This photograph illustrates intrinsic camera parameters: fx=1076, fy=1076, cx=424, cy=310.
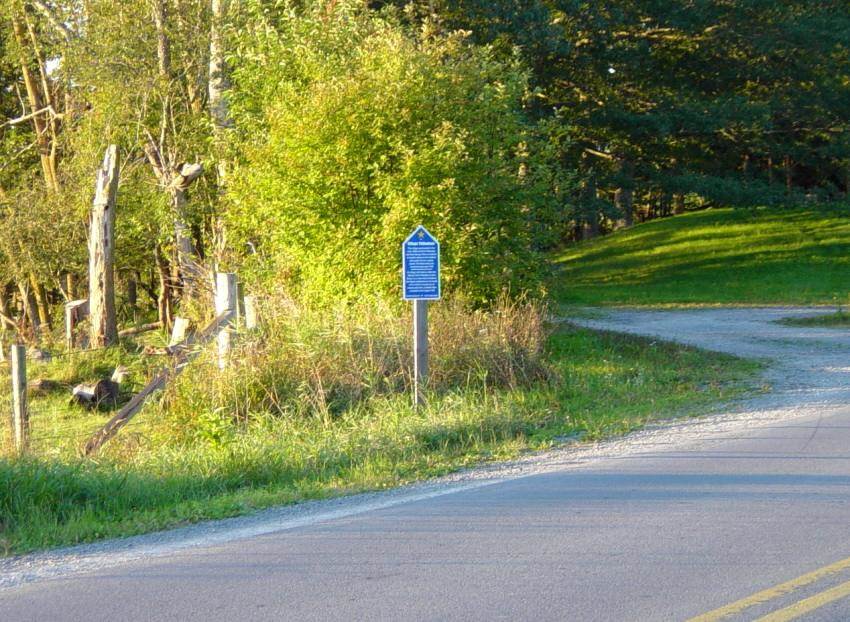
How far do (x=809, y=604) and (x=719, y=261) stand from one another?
116 ft

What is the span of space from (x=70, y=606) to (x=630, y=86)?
103ft

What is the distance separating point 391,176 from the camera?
55.0 feet

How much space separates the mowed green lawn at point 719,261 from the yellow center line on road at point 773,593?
24.2 metres

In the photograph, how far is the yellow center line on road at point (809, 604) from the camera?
218 inches

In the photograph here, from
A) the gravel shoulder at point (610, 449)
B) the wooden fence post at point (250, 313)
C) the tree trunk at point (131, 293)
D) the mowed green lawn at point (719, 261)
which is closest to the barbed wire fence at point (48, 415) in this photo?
the wooden fence post at point (250, 313)

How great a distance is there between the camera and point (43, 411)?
Answer: 58.0 feet

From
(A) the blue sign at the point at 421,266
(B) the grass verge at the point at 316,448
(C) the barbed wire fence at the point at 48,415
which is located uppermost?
(A) the blue sign at the point at 421,266

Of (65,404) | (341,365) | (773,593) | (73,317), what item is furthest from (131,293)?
(773,593)

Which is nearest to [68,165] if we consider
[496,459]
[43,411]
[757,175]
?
[43,411]

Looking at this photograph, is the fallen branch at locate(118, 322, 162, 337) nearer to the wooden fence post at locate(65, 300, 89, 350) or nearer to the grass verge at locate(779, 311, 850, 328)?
the wooden fence post at locate(65, 300, 89, 350)

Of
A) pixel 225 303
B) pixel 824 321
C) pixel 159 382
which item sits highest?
pixel 225 303

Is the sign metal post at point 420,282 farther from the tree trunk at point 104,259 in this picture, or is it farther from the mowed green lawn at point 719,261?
the mowed green lawn at point 719,261

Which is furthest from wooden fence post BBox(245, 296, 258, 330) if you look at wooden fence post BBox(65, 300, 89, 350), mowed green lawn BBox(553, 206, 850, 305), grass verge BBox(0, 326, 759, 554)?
mowed green lawn BBox(553, 206, 850, 305)

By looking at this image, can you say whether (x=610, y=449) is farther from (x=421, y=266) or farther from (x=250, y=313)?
(x=250, y=313)
